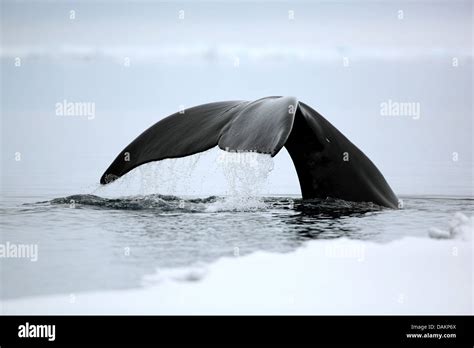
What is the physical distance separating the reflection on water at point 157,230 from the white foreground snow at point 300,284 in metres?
0.19

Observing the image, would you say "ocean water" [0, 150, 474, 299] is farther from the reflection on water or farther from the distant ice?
the distant ice

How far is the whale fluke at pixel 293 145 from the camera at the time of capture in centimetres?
727

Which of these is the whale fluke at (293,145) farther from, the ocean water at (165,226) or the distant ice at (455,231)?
the distant ice at (455,231)

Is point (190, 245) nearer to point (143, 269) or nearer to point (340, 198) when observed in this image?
point (143, 269)

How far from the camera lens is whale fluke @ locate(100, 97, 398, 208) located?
7273 mm

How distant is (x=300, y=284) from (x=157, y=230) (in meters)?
1.94

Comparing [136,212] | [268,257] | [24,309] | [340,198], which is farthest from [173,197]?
[24,309]

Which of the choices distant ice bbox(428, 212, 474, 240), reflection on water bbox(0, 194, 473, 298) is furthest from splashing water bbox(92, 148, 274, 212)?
distant ice bbox(428, 212, 474, 240)

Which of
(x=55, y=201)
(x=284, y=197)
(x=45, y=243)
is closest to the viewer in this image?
(x=45, y=243)

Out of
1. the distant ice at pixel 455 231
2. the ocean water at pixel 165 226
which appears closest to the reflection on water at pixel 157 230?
the ocean water at pixel 165 226

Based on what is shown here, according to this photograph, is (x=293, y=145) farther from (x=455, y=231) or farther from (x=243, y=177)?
(x=455, y=231)
